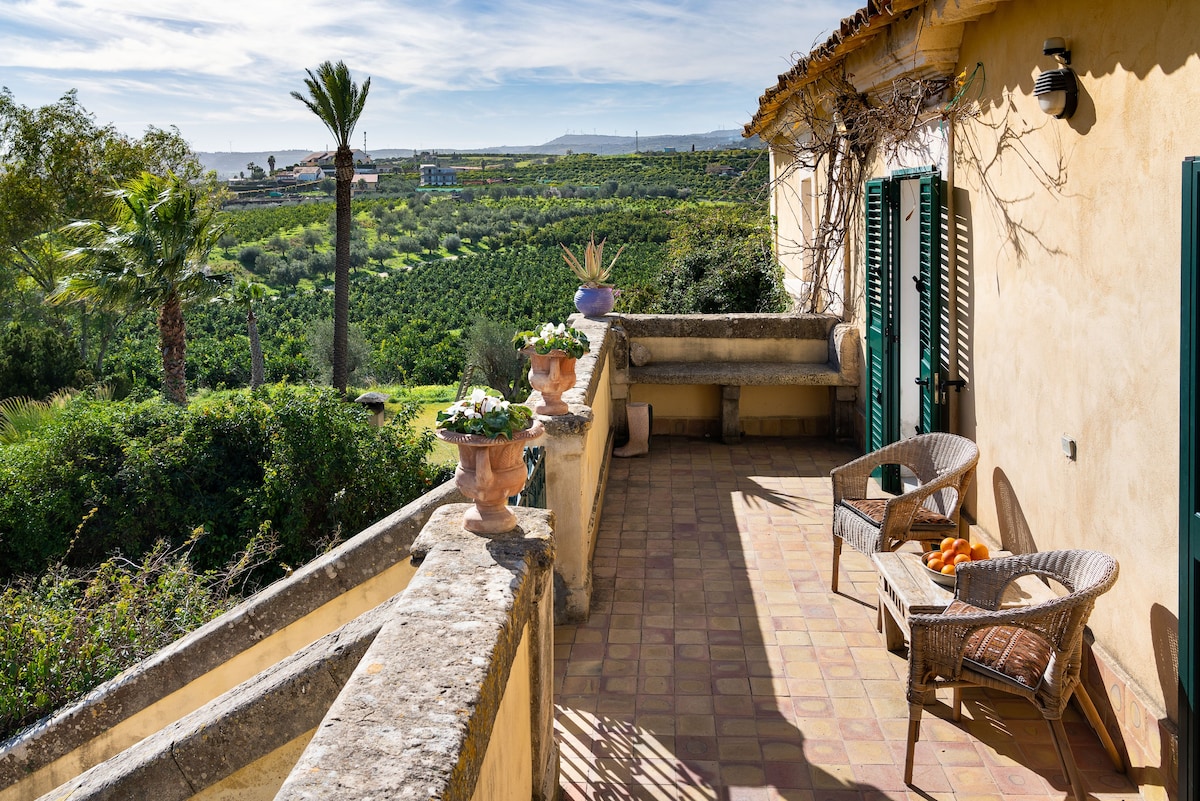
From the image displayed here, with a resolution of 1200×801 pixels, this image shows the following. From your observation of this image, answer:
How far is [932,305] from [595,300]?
148 inches

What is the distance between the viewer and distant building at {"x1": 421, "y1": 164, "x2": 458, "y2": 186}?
79312mm

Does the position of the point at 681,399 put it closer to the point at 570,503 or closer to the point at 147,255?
the point at 570,503

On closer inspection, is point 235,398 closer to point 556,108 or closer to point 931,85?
point 931,85

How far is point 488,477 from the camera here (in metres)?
3.48

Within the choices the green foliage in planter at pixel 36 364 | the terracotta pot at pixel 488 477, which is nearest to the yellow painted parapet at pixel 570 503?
the terracotta pot at pixel 488 477

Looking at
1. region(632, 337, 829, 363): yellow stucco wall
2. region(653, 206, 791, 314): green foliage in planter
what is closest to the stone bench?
region(632, 337, 829, 363): yellow stucco wall

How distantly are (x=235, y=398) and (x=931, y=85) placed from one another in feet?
31.9

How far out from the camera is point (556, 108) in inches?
3794

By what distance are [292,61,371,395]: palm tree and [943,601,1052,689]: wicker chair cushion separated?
15.8 m

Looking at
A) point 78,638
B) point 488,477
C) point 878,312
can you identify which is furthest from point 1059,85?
point 78,638

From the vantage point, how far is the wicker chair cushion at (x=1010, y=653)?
148 inches

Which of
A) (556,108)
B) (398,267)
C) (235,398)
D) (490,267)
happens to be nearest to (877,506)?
(235,398)

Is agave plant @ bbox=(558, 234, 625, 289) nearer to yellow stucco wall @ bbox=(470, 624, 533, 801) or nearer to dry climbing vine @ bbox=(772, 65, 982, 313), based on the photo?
dry climbing vine @ bbox=(772, 65, 982, 313)

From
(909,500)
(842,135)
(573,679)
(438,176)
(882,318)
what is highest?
(438,176)
